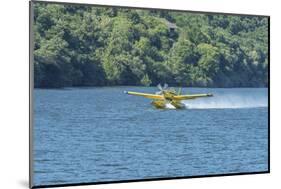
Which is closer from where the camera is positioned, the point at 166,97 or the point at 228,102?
the point at 166,97

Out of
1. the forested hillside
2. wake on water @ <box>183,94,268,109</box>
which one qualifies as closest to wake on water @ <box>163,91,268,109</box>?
wake on water @ <box>183,94,268,109</box>

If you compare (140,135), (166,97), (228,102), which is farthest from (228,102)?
(140,135)

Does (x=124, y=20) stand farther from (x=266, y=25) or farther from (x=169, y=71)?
(x=266, y=25)

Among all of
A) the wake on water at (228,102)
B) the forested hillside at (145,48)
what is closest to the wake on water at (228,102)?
the wake on water at (228,102)

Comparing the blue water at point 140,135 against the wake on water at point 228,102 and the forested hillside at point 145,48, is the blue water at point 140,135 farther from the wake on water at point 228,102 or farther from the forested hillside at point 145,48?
the forested hillside at point 145,48

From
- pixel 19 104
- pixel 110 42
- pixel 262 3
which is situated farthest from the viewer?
pixel 262 3

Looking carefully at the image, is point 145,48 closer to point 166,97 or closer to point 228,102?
point 166,97

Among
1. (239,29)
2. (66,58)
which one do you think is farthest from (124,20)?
(239,29)
